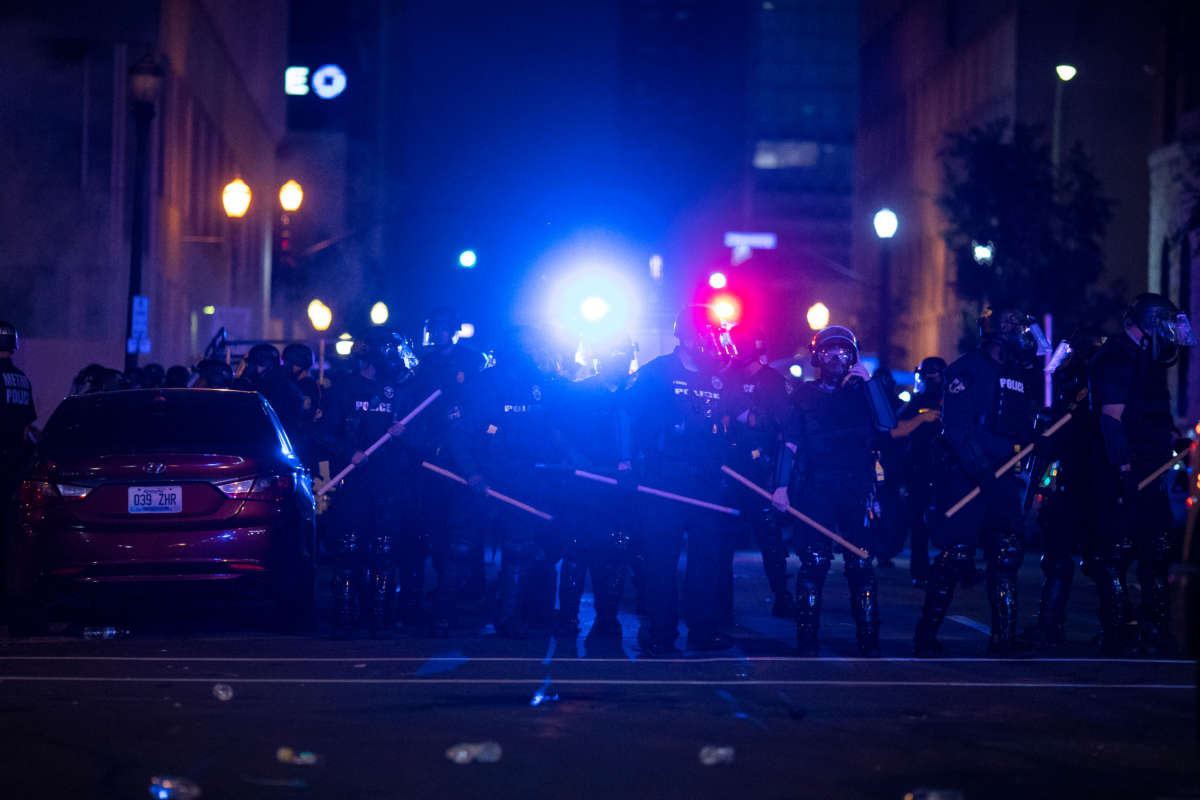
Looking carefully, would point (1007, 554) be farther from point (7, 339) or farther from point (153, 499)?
point (7, 339)

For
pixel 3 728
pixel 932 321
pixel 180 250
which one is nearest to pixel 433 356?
pixel 3 728

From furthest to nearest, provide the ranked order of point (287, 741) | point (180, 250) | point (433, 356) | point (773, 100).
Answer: point (773, 100)
point (180, 250)
point (433, 356)
point (287, 741)

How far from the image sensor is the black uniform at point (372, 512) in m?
12.0

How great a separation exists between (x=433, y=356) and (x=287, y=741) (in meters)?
5.18

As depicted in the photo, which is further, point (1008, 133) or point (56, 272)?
point (1008, 133)

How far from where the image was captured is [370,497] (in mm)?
12188

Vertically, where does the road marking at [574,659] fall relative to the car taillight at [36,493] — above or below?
below

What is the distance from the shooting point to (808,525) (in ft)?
36.1

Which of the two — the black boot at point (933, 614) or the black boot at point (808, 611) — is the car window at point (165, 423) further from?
the black boot at point (933, 614)

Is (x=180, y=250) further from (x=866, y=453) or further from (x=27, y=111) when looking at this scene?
(x=866, y=453)

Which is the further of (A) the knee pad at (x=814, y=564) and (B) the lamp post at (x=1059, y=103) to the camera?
(B) the lamp post at (x=1059, y=103)

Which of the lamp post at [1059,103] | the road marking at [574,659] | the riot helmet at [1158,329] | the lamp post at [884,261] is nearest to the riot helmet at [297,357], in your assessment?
the road marking at [574,659]

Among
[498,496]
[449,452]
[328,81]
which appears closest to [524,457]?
[498,496]

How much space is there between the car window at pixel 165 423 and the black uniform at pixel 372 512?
531 mm
